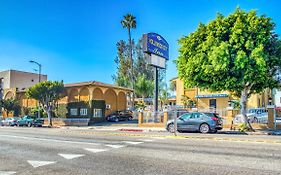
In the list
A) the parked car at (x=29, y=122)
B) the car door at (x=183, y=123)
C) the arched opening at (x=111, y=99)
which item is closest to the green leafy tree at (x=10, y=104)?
the parked car at (x=29, y=122)

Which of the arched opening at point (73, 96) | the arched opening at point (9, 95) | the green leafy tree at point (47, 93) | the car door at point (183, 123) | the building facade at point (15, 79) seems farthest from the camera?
the building facade at point (15, 79)

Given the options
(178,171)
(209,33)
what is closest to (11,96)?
(209,33)

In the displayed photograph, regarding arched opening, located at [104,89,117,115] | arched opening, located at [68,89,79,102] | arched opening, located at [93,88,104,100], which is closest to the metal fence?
arched opening, located at [93,88,104,100]

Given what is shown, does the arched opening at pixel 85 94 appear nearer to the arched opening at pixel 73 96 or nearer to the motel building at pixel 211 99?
the arched opening at pixel 73 96

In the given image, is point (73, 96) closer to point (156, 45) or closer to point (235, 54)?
point (156, 45)

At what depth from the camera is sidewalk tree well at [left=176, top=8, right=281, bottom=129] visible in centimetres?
1723

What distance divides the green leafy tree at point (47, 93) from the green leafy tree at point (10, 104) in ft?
45.1

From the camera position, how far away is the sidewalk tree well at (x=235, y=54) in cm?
1723

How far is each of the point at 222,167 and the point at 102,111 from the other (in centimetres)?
3239

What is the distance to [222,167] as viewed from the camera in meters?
7.07

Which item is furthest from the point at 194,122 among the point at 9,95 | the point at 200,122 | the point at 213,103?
the point at 9,95

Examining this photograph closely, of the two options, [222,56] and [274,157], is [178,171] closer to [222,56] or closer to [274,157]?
[274,157]

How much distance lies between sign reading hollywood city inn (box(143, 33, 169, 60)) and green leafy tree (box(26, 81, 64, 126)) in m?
15.8

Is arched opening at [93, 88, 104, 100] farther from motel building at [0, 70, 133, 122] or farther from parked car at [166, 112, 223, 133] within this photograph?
parked car at [166, 112, 223, 133]
